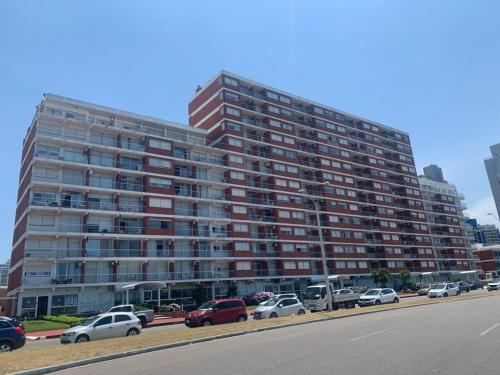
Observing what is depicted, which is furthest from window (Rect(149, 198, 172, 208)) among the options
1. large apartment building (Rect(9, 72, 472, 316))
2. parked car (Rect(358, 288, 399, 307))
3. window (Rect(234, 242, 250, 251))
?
parked car (Rect(358, 288, 399, 307))

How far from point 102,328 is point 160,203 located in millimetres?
29641

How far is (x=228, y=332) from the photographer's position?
1864 cm

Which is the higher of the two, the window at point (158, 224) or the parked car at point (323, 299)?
the window at point (158, 224)

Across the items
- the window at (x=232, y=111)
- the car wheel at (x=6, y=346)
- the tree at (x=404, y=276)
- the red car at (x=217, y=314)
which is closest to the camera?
the car wheel at (x=6, y=346)

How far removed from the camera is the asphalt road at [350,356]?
8.65 meters

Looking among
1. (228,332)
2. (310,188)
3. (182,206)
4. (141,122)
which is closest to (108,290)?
(182,206)

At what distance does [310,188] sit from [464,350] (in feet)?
200

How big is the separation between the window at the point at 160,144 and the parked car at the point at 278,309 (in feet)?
94.0

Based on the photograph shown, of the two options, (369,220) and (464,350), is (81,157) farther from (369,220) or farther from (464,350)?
(369,220)

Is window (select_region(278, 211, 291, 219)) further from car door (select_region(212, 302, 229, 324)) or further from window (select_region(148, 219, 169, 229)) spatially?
car door (select_region(212, 302, 229, 324))

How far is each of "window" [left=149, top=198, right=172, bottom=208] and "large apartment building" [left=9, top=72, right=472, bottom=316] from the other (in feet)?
0.46

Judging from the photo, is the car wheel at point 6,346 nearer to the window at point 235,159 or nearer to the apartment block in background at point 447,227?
the window at point 235,159

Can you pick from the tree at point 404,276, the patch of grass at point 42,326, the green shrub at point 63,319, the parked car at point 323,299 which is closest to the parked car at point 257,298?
the parked car at point 323,299

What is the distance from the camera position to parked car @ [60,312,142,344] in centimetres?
1977
